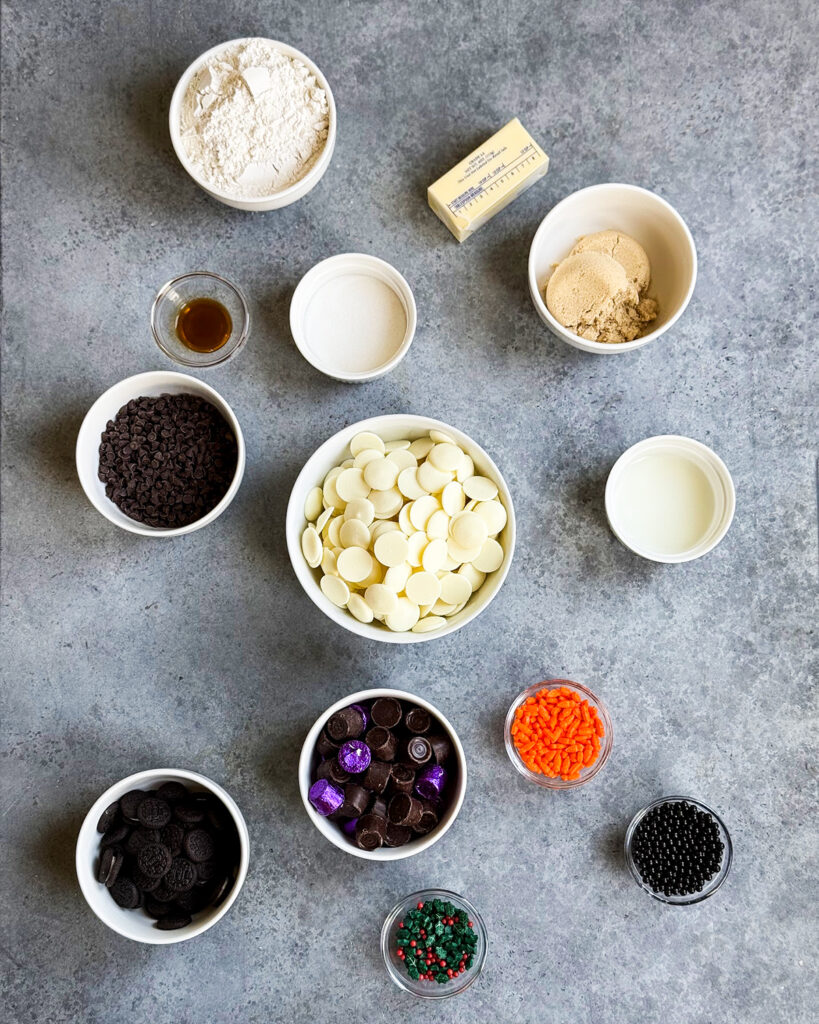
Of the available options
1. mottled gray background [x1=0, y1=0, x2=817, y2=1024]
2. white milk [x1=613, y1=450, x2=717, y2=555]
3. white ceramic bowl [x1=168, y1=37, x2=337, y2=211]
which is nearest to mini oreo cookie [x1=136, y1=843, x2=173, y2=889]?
mottled gray background [x1=0, y1=0, x2=817, y2=1024]

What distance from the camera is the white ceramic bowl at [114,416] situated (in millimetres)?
1635

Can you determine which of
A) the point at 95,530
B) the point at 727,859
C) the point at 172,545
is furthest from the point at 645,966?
the point at 95,530

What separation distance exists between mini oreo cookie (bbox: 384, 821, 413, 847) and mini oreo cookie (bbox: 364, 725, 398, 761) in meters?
0.15

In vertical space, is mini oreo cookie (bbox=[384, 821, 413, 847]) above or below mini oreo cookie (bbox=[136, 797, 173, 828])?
below

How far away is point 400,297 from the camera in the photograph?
1.78m

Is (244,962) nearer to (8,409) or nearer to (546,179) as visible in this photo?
(8,409)

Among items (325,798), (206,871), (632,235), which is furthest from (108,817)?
(632,235)

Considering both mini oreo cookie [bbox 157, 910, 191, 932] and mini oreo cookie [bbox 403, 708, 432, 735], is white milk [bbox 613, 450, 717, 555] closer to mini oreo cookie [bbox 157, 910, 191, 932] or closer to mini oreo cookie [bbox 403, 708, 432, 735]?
mini oreo cookie [bbox 403, 708, 432, 735]

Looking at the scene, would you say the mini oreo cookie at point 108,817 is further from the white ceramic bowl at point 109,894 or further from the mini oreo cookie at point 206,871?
the mini oreo cookie at point 206,871

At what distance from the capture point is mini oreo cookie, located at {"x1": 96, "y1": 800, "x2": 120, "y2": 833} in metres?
1.64

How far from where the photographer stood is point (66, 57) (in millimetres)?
1799

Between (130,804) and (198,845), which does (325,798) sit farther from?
(130,804)

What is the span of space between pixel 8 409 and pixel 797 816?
227cm

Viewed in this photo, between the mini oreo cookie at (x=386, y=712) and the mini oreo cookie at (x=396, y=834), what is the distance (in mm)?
220
